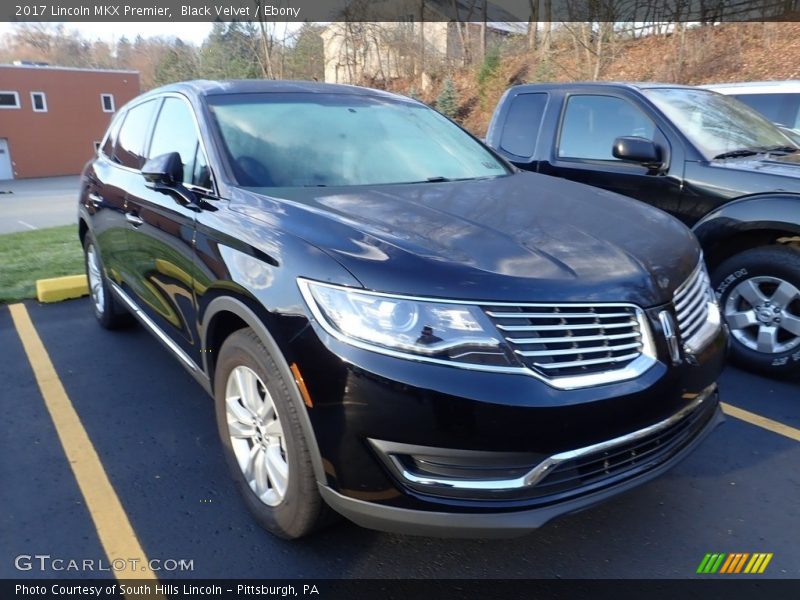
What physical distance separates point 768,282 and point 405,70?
33292 millimetres

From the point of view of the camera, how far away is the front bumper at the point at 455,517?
77.9 inches

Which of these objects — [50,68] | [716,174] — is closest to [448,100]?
[716,174]

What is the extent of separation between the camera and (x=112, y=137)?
4852 millimetres

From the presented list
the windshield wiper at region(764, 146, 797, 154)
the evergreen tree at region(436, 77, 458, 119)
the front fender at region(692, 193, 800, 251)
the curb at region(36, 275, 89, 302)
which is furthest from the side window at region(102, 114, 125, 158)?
the evergreen tree at region(436, 77, 458, 119)

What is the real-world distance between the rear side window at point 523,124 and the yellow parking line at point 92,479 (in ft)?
13.2

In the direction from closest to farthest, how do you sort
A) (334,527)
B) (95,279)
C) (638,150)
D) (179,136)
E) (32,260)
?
1. (334,527)
2. (179,136)
3. (638,150)
4. (95,279)
5. (32,260)

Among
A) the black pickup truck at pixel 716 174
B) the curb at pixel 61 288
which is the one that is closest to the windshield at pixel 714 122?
the black pickup truck at pixel 716 174

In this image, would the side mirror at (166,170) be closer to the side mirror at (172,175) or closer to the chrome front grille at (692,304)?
the side mirror at (172,175)

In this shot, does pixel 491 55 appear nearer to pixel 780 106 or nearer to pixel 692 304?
pixel 780 106

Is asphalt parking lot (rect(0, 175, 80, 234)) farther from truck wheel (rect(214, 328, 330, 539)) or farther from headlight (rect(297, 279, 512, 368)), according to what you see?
headlight (rect(297, 279, 512, 368))

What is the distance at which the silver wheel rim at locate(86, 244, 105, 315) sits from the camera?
494 cm

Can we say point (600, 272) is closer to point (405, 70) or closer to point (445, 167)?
point (445, 167)

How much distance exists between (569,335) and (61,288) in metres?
5.54

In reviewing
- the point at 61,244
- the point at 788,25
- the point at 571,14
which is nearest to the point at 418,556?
the point at 61,244
